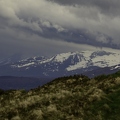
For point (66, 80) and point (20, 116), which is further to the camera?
point (66, 80)

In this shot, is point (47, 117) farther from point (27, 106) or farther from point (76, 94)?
point (76, 94)

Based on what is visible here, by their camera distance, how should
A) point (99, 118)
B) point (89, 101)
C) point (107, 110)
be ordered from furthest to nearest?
point (89, 101)
point (107, 110)
point (99, 118)

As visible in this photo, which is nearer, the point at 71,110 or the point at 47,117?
the point at 47,117

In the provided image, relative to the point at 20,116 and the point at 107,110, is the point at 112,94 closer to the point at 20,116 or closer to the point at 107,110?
the point at 107,110

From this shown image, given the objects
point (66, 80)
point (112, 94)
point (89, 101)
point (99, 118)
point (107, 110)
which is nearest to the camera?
point (99, 118)

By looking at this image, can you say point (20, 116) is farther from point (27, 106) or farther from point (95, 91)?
point (95, 91)

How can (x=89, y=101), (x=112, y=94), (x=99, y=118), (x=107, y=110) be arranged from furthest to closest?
1. (x=112, y=94)
2. (x=89, y=101)
3. (x=107, y=110)
4. (x=99, y=118)

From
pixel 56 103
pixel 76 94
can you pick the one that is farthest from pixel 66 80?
pixel 56 103

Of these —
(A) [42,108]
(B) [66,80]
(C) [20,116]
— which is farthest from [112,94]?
(B) [66,80]

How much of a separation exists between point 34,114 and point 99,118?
199 inches

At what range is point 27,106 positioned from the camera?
2481 cm

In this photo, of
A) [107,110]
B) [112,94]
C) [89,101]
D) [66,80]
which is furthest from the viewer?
[66,80]

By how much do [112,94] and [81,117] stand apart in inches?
239

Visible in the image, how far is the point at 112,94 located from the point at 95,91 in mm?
1820
